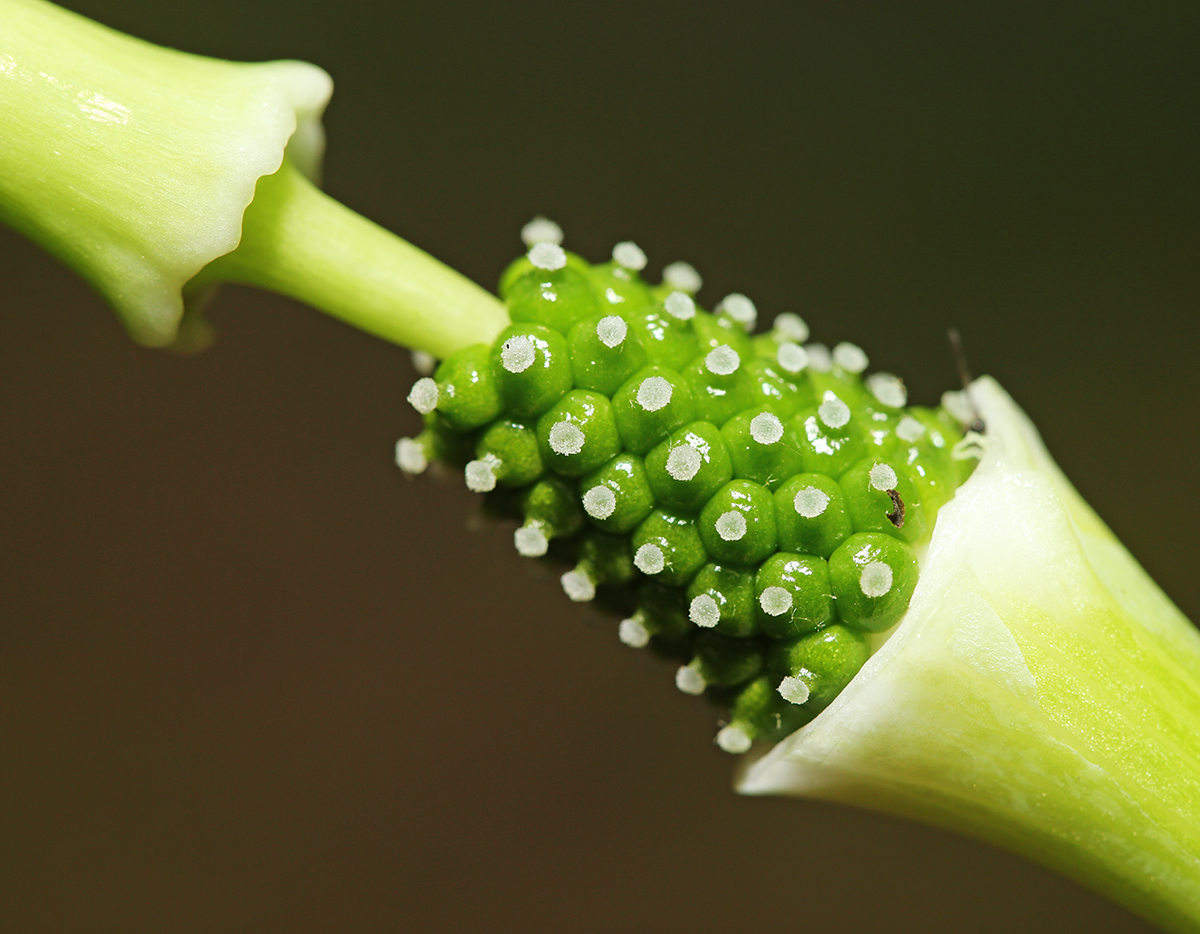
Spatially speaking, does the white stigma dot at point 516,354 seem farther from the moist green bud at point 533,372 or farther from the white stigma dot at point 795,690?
the white stigma dot at point 795,690

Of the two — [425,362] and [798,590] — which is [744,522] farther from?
Answer: [425,362]

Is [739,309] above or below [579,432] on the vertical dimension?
above

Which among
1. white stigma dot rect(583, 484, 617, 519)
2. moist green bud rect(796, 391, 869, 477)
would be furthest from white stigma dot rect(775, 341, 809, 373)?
white stigma dot rect(583, 484, 617, 519)

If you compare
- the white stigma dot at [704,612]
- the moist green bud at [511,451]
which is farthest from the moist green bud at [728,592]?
the moist green bud at [511,451]

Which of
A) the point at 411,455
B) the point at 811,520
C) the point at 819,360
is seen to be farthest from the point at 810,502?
the point at 411,455

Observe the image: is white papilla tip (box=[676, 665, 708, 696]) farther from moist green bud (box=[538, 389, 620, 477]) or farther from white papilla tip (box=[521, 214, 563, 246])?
white papilla tip (box=[521, 214, 563, 246])

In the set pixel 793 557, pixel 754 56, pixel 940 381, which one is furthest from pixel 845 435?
pixel 754 56
